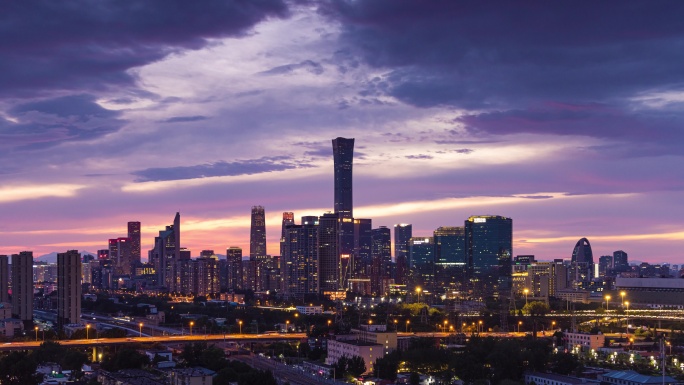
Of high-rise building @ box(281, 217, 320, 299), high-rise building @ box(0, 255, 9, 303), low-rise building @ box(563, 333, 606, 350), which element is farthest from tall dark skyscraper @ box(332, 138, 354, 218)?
low-rise building @ box(563, 333, 606, 350)

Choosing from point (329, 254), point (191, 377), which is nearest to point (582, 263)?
point (329, 254)

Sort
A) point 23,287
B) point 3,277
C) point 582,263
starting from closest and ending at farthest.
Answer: point 23,287 → point 3,277 → point 582,263

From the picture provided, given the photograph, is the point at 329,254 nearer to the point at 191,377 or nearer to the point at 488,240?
the point at 488,240

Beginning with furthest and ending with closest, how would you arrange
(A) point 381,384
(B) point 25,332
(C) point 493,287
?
(C) point 493,287 < (B) point 25,332 < (A) point 381,384

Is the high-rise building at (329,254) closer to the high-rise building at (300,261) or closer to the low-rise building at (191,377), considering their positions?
the high-rise building at (300,261)

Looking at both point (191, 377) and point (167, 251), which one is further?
point (167, 251)

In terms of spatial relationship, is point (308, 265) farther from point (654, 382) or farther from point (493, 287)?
point (654, 382)

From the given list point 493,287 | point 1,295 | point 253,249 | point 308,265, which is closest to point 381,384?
point 1,295
